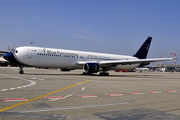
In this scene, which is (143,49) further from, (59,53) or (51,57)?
(51,57)

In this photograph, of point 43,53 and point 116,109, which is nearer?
point 116,109

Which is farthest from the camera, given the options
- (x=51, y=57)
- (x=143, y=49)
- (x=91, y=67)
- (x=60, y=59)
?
(x=143, y=49)

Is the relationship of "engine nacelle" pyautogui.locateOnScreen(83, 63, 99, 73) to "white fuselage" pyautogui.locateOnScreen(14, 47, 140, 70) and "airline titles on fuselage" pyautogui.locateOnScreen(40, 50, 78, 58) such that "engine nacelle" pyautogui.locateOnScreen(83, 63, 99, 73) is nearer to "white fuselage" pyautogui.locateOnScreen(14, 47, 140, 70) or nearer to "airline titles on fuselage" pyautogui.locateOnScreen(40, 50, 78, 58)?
"white fuselage" pyautogui.locateOnScreen(14, 47, 140, 70)

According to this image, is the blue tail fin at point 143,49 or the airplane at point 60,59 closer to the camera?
the airplane at point 60,59

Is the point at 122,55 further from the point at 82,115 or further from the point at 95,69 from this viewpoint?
the point at 82,115

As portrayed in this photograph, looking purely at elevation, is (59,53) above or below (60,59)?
above

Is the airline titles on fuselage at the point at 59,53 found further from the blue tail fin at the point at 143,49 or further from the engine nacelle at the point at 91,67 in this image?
the blue tail fin at the point at 143,49

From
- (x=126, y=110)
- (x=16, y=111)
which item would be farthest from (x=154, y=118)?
(x=16, y=111)

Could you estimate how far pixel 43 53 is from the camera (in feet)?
87.2

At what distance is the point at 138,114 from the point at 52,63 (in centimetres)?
2308

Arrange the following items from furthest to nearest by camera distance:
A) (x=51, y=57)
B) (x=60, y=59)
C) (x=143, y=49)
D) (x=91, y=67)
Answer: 1. (x=143, y=49)
2. (x=91, y=67)
3. (x=60, y=59)
4. (x=51, y=57)

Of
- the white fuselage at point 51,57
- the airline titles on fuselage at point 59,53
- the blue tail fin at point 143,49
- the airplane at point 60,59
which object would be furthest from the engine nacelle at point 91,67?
the blue tail fin at point 143,49

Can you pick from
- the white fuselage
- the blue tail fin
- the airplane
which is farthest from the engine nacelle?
the blue tail fin

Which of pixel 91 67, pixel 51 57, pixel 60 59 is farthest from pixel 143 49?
pixel 51 57
